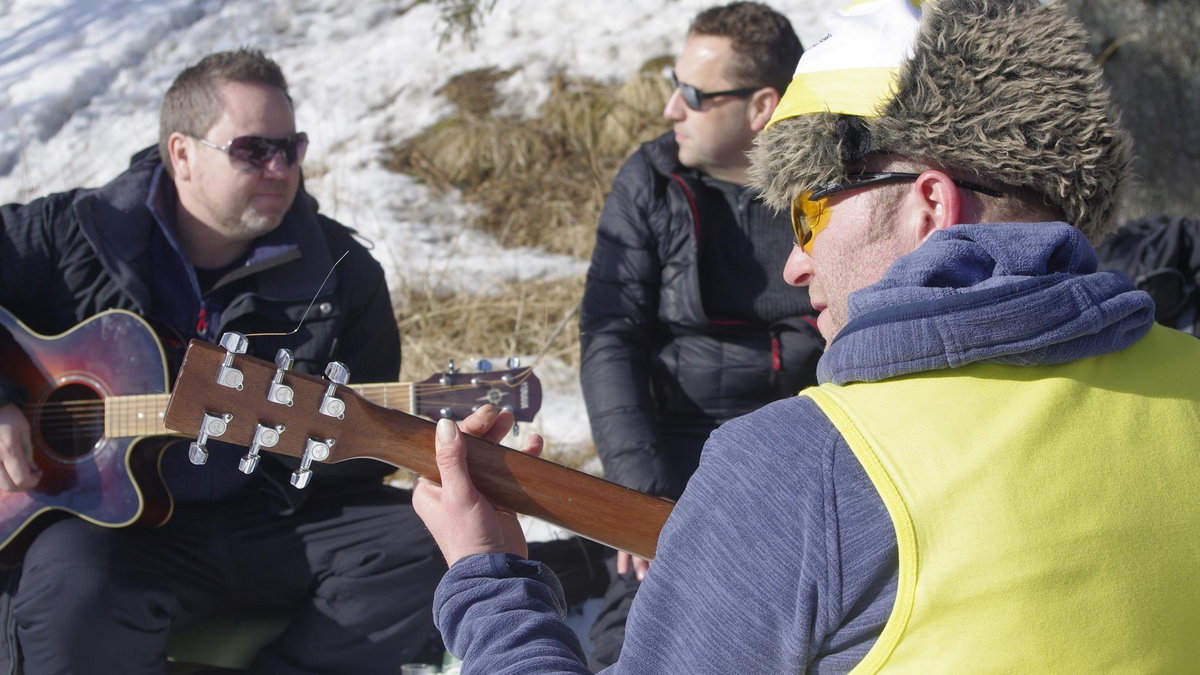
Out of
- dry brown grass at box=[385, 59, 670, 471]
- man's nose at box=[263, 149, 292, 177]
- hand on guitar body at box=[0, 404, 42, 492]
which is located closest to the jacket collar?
man's nose at box=[263, 149, 292, 177]

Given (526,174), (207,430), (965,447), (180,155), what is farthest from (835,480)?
(526,174)

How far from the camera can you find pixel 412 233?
615cm

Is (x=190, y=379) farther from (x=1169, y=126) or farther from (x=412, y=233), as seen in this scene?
(x=1169, y=126)

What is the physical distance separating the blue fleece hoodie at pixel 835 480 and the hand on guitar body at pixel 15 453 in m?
2.04

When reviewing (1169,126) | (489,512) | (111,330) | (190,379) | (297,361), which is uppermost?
(190,379)

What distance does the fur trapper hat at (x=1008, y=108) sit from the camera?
1.39 meters

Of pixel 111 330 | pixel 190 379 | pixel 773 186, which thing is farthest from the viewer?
pixel 111 330

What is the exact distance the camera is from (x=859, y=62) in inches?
61.2

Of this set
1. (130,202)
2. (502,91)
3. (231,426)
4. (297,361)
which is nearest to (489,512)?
(231,426)

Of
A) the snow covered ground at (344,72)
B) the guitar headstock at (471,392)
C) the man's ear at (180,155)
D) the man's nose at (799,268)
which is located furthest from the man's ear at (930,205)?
the snow covered ground at (344,72)

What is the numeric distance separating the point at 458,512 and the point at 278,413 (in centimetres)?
36

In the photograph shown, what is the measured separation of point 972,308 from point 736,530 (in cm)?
37

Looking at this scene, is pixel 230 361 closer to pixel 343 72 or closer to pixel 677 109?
pixel 677 109

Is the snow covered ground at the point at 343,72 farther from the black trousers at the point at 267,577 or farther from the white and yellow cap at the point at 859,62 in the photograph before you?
the white and yellow cap at the point at 859,62
